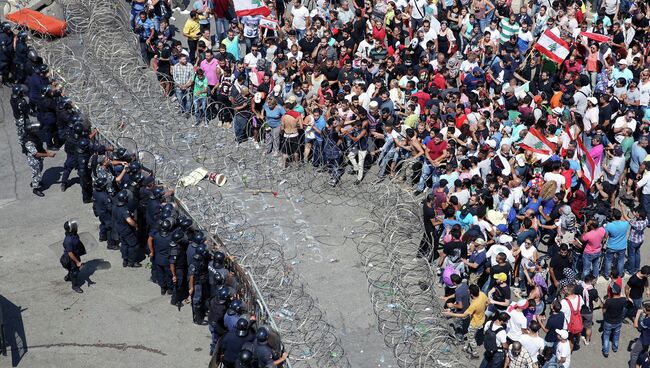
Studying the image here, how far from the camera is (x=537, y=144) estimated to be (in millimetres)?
19953

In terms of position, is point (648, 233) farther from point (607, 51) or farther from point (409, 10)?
point (409, 10)

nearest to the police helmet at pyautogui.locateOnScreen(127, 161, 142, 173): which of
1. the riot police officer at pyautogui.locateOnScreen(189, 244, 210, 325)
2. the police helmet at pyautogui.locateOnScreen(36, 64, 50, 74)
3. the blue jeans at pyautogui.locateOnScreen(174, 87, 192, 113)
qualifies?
the riot police officer at pyautogui.locateOnScreen(189, 244, 210, 325)

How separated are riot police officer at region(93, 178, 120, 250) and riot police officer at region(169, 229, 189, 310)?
7.20ft

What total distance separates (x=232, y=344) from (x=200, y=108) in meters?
7.85

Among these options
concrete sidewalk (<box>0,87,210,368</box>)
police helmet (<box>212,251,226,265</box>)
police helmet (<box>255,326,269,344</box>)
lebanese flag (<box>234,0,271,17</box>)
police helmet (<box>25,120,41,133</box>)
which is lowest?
concrete sidewalk (<box>0,87,210,368</box>)

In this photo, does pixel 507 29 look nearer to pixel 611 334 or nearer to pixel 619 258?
pixel 619 258

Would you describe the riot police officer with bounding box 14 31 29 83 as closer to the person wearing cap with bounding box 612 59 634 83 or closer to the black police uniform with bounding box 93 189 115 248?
the black police uniform with bounding box 93 189 115 248

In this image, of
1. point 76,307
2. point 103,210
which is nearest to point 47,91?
point 103,210

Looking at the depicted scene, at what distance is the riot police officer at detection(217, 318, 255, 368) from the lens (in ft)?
51.6

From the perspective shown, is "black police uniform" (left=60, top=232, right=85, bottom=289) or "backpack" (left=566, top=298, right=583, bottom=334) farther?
"black police uniform" (left=60, top=232, right=85, bottom=289)

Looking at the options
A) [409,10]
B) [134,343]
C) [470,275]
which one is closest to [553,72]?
[409,10]

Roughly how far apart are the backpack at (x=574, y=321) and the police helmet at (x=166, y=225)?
20.9ft

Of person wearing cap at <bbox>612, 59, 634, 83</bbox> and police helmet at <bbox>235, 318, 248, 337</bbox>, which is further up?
person wearing cap at <bbox>612, 59, 634, 83</bbox>

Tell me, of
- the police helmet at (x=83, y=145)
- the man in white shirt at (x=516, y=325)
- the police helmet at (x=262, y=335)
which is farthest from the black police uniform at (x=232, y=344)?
the police helmet at (x=83, y=145)
